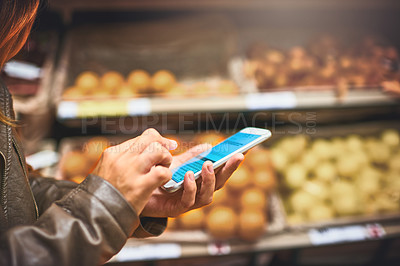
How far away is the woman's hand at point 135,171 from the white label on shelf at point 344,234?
3.33 feet

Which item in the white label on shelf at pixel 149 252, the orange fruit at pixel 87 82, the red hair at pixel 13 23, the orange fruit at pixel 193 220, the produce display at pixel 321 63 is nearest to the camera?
the red hair at pixel 13 23

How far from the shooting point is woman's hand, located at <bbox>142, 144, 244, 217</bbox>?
656mm

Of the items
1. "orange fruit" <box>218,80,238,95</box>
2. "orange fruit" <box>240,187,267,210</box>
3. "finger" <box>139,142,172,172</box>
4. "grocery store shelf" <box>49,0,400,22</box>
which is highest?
"grocery store shelf" <box>49,0,400,22</box>

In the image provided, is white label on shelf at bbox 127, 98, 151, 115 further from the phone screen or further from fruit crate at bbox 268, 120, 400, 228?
fruit crate at bbox 268, 120, 400, 228

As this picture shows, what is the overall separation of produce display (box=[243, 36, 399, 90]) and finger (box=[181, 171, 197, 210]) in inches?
36.4

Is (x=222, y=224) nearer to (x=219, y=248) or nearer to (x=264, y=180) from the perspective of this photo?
(x=219, y=248)

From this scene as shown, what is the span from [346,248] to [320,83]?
33.2 inches

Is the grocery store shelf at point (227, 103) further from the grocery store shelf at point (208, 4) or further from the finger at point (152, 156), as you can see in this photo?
the finger at point (152, 156)

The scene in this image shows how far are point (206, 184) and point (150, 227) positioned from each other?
19cm

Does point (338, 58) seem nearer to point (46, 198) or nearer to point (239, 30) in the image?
point (239, 30)

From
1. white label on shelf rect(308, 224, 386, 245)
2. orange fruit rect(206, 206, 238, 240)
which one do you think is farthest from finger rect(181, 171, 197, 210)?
white label on shelf rect(308, 224, 386, 245)

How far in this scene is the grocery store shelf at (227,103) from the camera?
1254 millimetres

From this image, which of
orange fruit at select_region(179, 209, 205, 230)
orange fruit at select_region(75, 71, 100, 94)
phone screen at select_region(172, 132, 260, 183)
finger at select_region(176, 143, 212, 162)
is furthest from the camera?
orange fruit at select_region(75, 71, 100, 94)

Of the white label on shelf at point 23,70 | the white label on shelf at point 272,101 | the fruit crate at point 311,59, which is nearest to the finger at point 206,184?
the white label on shelf at point 272,101
